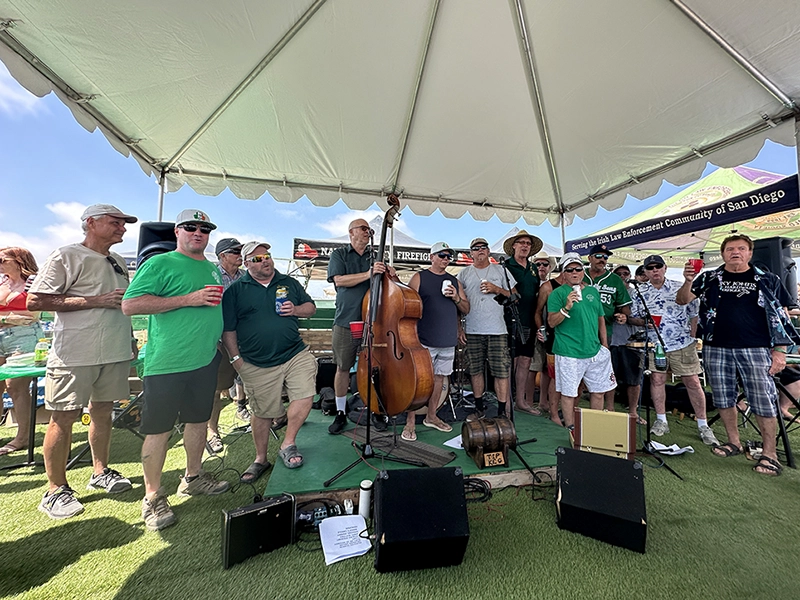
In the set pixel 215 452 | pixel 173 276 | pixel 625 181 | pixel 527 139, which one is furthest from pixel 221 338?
pixel 625 181

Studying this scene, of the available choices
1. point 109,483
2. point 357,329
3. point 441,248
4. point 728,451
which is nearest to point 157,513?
point 109,483

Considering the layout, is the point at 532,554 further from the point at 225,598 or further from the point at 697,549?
the point at 225,598

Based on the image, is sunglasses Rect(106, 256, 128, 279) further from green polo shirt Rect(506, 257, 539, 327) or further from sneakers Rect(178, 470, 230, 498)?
green polo shirt Rect(506, 257, 539, 327)

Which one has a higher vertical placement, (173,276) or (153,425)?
(173,276)

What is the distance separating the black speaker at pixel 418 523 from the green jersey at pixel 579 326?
77.5 inches

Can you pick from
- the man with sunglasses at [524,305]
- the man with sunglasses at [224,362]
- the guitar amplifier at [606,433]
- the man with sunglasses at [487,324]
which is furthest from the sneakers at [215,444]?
the man with sunglasses at [524,305]

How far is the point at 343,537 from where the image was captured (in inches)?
78.6

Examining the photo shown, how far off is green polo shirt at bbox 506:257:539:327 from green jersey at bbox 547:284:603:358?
76cm

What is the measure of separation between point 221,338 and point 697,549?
345cm

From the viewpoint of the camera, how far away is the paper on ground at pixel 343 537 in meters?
1.88

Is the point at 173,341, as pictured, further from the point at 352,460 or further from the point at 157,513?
the point at 352,460

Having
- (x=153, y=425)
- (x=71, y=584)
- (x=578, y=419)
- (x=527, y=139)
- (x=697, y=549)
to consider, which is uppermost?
(x=527, y=139)

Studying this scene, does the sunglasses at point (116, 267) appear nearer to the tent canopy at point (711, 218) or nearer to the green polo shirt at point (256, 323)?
the green polo shirt at point (256, 323)

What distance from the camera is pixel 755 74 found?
2.68 metres
